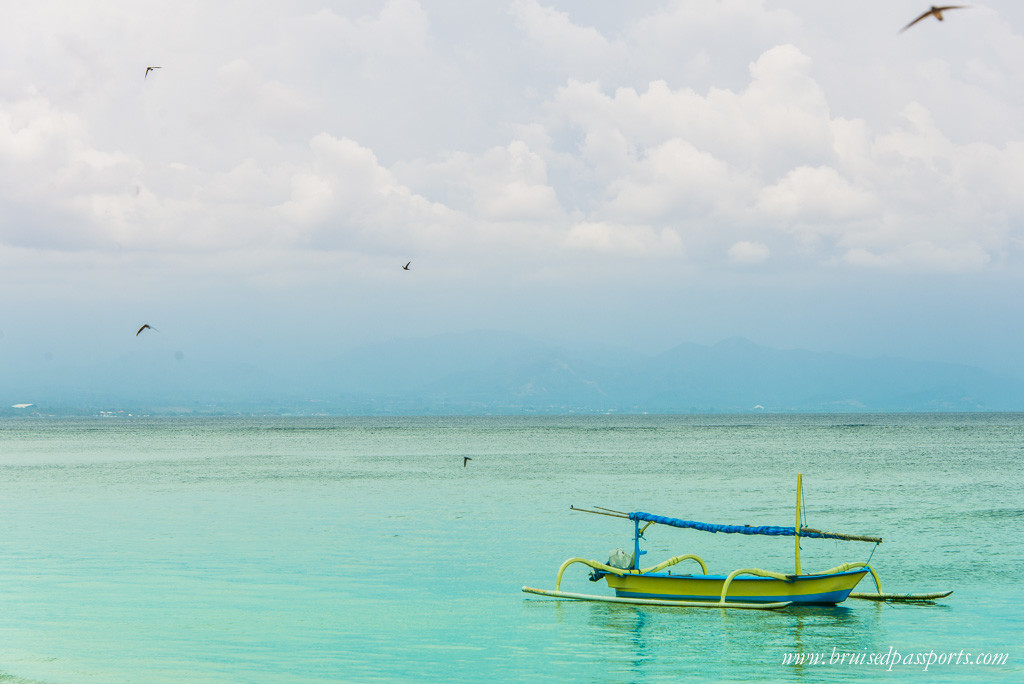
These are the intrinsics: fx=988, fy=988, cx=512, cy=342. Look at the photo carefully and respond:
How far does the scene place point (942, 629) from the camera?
73.8ft

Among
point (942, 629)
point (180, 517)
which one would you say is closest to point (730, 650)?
point (942, 629)

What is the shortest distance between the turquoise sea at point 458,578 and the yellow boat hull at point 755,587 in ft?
1.44

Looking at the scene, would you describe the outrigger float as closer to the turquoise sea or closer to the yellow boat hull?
the yellow boat hull

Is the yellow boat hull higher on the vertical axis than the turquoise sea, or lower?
higher

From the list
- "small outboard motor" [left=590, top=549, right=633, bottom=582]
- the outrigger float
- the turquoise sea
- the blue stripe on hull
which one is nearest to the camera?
the turquoise sea

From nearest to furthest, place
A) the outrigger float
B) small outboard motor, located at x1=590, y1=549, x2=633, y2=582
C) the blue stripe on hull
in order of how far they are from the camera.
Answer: the outrigger float, the blue stripe on hull, small outboard motor, located at x1=590, y1=549, x2=633, y2=582

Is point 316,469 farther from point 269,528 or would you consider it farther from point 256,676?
point 256,676

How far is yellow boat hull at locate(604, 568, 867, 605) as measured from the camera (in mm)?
24062

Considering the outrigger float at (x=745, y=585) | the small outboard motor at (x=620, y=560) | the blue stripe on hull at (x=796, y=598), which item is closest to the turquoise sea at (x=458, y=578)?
the blue stripe on hull at (x=796, y=598)

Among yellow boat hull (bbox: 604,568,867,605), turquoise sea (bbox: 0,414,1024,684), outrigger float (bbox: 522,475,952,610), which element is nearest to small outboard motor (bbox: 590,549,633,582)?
outrigger float (bbox: 522,475,952,610)

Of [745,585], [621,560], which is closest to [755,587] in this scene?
[745,585]

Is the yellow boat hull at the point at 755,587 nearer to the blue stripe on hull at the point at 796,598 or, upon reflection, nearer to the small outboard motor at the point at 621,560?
the blue stripe on hull at the point at 796,598

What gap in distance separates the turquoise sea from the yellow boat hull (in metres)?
0.44

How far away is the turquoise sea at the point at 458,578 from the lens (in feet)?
65.5
